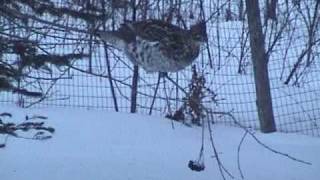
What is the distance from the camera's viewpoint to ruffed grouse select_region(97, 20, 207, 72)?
2787 millimetres

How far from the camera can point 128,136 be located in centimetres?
549

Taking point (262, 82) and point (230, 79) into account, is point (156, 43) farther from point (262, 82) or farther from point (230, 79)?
point (230, 79)

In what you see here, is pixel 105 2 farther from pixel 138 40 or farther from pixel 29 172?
pixel 29 172

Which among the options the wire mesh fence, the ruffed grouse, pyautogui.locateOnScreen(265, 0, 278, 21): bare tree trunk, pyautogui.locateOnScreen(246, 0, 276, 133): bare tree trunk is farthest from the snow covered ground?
the ruffed grouse

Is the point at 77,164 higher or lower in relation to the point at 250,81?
lower

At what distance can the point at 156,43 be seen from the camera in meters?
2.79

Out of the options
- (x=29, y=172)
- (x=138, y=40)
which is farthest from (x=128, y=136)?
(x=138, y=40)

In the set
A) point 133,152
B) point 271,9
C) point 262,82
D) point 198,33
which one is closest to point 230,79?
point 271,9

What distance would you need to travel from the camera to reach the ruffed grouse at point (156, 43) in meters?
2.79

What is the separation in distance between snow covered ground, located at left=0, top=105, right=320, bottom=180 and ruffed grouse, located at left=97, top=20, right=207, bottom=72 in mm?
2025

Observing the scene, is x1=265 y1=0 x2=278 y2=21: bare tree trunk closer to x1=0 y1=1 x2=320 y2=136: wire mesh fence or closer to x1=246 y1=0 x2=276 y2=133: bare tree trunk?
x1=0 y1=1 x2=320 y2=136: wire mesh fence

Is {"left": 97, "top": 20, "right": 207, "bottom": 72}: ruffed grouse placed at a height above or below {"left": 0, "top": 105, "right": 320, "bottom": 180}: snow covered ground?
above

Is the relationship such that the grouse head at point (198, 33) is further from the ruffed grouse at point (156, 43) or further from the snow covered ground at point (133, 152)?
the snow covered ground at point (133, 152)

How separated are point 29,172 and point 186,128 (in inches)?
62.2
